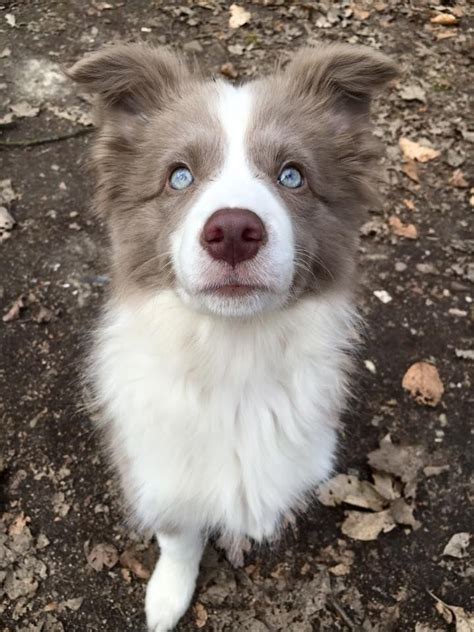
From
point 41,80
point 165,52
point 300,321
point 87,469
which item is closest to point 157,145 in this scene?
point 165,52

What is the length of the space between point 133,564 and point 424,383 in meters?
2.01

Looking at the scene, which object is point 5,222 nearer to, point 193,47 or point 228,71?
point 228,71

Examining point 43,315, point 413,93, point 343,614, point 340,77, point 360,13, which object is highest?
point 340,77

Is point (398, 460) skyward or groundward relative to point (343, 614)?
skyward

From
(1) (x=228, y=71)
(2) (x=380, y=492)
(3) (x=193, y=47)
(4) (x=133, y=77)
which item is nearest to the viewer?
(4) (x=133, y=77)

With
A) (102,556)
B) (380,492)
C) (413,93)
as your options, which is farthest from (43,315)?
(413,93)

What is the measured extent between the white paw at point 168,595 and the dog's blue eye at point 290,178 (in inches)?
73.8

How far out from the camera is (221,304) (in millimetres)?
2111

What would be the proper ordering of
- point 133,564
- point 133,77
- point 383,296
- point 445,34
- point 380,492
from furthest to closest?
point 445,34
point 383,296
point 380,492
point 133,564
point 133,77

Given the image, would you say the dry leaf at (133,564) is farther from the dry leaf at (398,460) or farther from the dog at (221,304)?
the dry leaf at (398,460)

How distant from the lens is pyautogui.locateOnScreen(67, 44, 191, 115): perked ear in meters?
2.46

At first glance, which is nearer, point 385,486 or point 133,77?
point 133,77

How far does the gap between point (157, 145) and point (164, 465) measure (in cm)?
134

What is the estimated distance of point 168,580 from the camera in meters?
3.01
